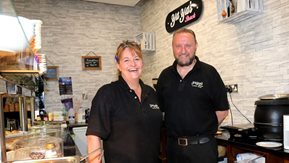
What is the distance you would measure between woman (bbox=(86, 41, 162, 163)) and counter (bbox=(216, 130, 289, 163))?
0.82 meters

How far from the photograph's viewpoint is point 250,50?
9.10 ft

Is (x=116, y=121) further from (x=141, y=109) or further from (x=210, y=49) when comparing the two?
(x=210, y=49)

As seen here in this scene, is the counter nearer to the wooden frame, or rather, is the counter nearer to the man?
the man

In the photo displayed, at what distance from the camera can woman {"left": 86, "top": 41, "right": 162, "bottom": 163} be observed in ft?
4.98

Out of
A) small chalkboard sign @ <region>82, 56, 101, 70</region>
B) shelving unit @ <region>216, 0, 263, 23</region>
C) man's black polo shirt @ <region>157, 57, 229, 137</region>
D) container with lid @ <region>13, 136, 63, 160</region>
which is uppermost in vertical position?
shelving unit @ <region>216, 0, 263, 23</region>

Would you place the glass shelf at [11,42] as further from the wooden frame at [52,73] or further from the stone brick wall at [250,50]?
the wooden frame at [52,73]

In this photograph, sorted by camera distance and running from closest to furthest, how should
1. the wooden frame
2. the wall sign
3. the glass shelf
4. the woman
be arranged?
the glass shelf
the woman
the wall sign
the wooden frame

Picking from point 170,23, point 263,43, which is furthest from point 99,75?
point 263,43

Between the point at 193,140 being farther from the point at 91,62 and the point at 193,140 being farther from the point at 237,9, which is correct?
the point at 91,62

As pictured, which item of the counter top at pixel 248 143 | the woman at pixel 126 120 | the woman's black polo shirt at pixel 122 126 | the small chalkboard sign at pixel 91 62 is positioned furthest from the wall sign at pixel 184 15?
the woman's black polo shirt at pixel 122 126

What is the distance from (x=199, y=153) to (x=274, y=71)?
3.87 feet

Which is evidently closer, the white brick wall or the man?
the man

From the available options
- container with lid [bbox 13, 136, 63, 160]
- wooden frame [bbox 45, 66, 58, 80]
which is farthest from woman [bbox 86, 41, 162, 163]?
wooden frame [bbox 45, 66, 58, 80]

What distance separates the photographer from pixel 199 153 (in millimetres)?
1981
